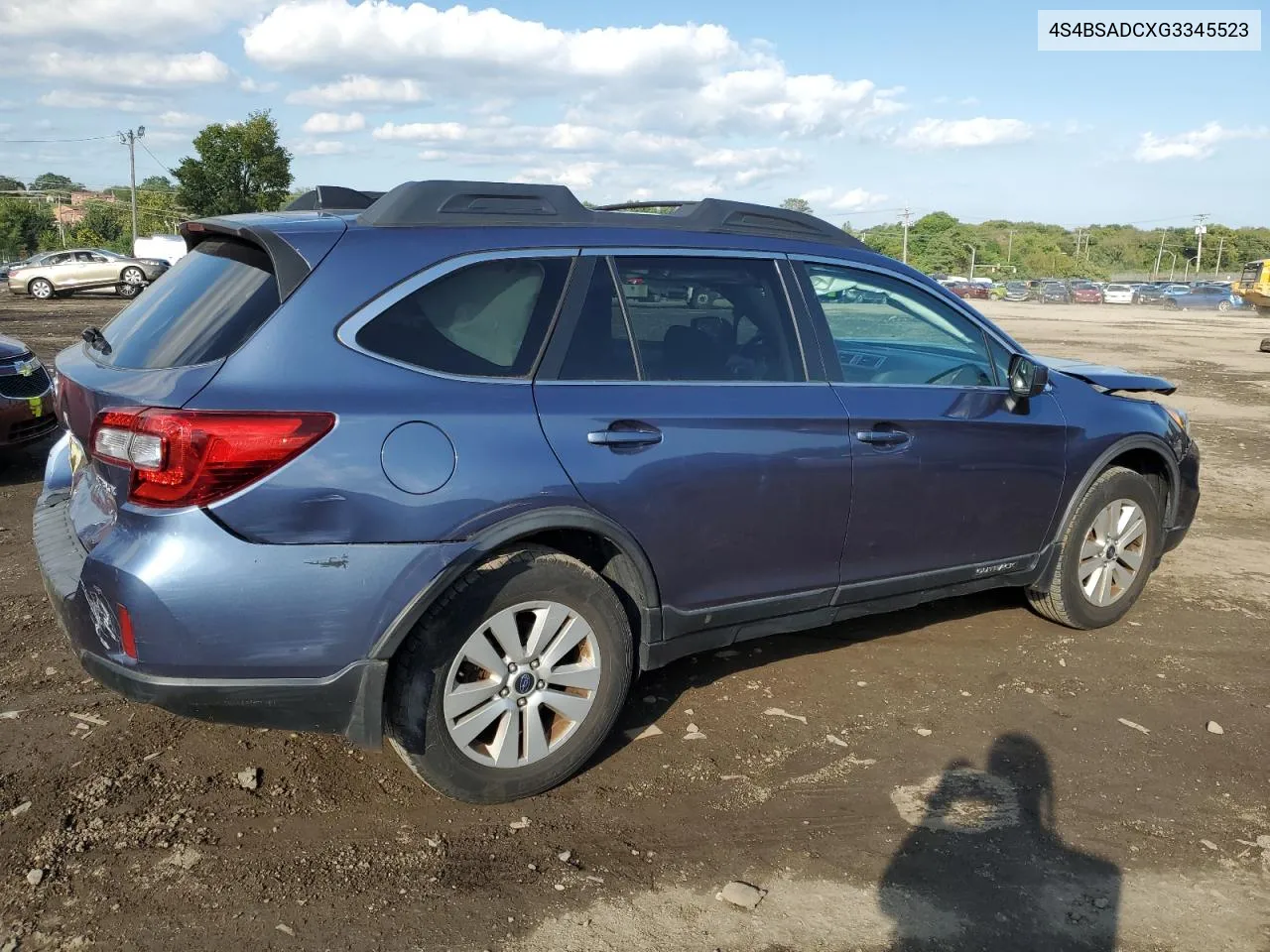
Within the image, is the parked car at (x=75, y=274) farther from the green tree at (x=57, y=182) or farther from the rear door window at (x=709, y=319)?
the green tree at (x=57, y=182)

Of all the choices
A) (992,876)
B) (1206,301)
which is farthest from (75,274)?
(1206,301)

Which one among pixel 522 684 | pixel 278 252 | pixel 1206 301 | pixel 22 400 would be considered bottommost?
pixel 522 684

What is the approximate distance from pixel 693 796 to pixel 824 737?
2.19ft

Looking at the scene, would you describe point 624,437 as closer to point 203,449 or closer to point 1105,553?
→ point 203,449

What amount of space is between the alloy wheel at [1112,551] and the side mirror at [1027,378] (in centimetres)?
82

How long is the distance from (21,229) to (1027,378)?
90.4 meters

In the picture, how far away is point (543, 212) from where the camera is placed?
11.2 ft

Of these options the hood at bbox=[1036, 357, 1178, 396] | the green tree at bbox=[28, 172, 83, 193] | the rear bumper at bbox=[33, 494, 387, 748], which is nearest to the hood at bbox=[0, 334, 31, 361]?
the rear bumper at bbox=[33, 494, 387, 748]

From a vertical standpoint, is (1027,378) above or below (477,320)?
below

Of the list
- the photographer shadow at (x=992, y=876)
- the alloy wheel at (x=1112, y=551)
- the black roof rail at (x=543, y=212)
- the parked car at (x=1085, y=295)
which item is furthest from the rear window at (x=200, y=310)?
the parked car at (x=1085, y=295)

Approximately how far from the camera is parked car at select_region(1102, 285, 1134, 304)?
6047 cm

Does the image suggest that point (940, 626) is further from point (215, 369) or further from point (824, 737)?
point (215, 369)

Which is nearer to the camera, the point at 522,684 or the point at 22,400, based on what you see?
the point at 522,684

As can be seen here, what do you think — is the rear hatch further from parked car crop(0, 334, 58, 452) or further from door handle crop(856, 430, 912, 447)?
parked car crop(0, 334, 58, 452)
